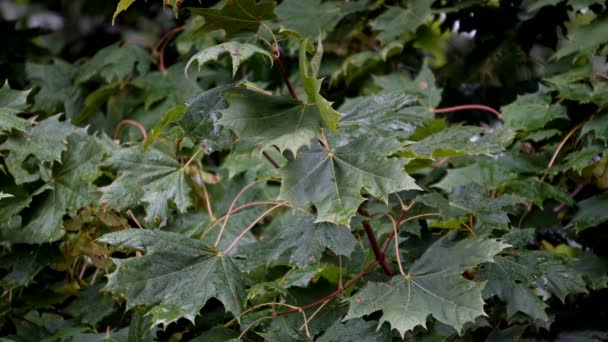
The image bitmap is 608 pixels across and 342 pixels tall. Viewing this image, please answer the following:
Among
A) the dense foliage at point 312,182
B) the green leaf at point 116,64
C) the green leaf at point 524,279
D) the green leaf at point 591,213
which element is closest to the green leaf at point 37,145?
the dense foliage at point 312,182

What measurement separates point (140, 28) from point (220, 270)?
1838 millimetres

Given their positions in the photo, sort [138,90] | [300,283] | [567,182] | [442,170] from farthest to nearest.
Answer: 1. [138,90]
2. [442,170]
3. [567,182]
4. [300,283]

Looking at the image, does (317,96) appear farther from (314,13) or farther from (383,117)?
(314,13)

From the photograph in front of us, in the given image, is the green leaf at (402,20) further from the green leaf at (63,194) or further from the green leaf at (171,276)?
the green leaf at (171,276)

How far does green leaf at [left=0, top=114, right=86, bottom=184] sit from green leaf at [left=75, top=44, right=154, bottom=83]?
654 mm

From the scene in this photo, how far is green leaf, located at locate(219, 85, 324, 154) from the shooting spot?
4.30ft

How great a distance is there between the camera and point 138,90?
2639 millimetres

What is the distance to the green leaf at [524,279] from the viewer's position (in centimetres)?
157

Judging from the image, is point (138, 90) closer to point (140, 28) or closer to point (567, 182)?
point (140, 28)

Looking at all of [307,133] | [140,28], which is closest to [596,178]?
[307,133]

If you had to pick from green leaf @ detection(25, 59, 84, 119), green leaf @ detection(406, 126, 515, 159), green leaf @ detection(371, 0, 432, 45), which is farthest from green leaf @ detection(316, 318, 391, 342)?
green leaf @ detection(25, 59, 84, 119)

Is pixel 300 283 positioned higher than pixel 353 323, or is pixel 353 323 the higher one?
pixel 353 323

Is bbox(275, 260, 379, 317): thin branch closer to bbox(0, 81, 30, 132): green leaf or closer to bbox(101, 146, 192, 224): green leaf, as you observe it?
bbox(101, 146, 192, 224): green leaf

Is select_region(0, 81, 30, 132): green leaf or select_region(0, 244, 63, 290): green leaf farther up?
select_region(0, 81, 30, 132): green leaf
